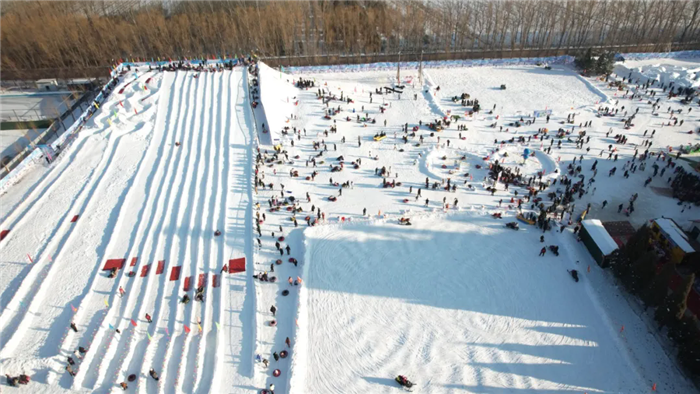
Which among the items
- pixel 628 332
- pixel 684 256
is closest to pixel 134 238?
pixel 628 332

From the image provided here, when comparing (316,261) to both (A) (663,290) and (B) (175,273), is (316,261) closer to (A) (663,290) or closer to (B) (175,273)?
(B) (175,273)

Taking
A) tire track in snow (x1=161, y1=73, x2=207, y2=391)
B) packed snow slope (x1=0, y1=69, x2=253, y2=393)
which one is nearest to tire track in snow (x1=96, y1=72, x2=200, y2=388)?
packed snow slope (x1=0, y1=69, x2=253, y2=393)

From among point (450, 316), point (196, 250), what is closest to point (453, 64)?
point (450, 316)

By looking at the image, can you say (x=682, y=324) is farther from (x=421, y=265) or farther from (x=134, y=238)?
(x=134, y=238)

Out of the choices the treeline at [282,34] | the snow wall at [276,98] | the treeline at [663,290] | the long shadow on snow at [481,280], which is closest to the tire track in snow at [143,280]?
the long shadow on snow at [481,280]

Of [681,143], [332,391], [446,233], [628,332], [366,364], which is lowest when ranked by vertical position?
[332,391]

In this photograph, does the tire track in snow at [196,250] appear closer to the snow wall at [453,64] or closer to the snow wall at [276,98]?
the snow wall at [276,98]
